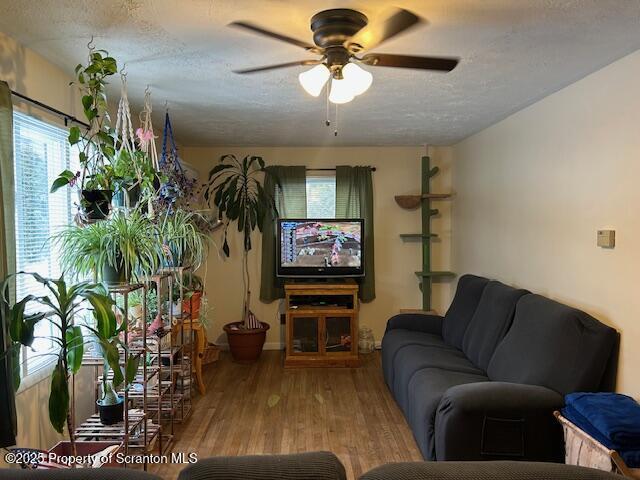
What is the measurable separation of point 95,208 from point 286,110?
165cm

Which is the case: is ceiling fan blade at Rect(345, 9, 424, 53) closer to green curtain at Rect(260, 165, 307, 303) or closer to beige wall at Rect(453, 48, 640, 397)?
beige wall at Rect(453, 48, 640, 397)

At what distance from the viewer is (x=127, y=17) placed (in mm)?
1885

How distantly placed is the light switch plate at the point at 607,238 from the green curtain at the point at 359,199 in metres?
2.85

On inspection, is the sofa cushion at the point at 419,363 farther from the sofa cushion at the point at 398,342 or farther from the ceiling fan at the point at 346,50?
the ceiling fan at the point at 346,50

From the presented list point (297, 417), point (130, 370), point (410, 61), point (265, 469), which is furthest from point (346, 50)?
point (297, 417)

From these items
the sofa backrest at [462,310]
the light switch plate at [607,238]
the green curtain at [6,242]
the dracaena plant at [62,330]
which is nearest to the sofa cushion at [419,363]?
the sofa backrest at [462,310]

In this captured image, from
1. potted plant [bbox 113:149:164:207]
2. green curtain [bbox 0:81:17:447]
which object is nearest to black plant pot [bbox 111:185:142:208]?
potted plant [bbox 113:149:164:207]

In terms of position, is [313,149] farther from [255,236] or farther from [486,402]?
[486,402]

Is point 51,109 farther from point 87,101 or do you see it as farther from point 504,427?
point 504,427

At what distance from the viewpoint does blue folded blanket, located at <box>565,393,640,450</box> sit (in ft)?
6.10

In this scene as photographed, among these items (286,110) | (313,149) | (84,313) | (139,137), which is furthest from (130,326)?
(313,149)

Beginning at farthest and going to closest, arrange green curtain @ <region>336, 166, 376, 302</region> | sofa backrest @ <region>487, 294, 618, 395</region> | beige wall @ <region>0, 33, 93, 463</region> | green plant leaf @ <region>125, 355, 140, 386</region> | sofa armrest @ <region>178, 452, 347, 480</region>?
green curtain @ <region>336, 166, 376, 302</region> < sofa backrest @ <region>487, 294, 618, 395</region> < green plant leaf @ <region>125, 355, 140, 386</region> < beige wall @ <region>0, 33, 93, 463</region> < sofa armrest @ <region>178, 452, 347, 480</region>

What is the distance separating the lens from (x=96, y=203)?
7.63 feet

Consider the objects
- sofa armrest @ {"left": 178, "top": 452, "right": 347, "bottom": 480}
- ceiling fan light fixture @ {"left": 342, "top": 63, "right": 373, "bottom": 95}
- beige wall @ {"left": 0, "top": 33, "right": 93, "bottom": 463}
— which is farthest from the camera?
beige wall @ {"left": 0, "top": 33, "right": 93, "bottom": 463}
